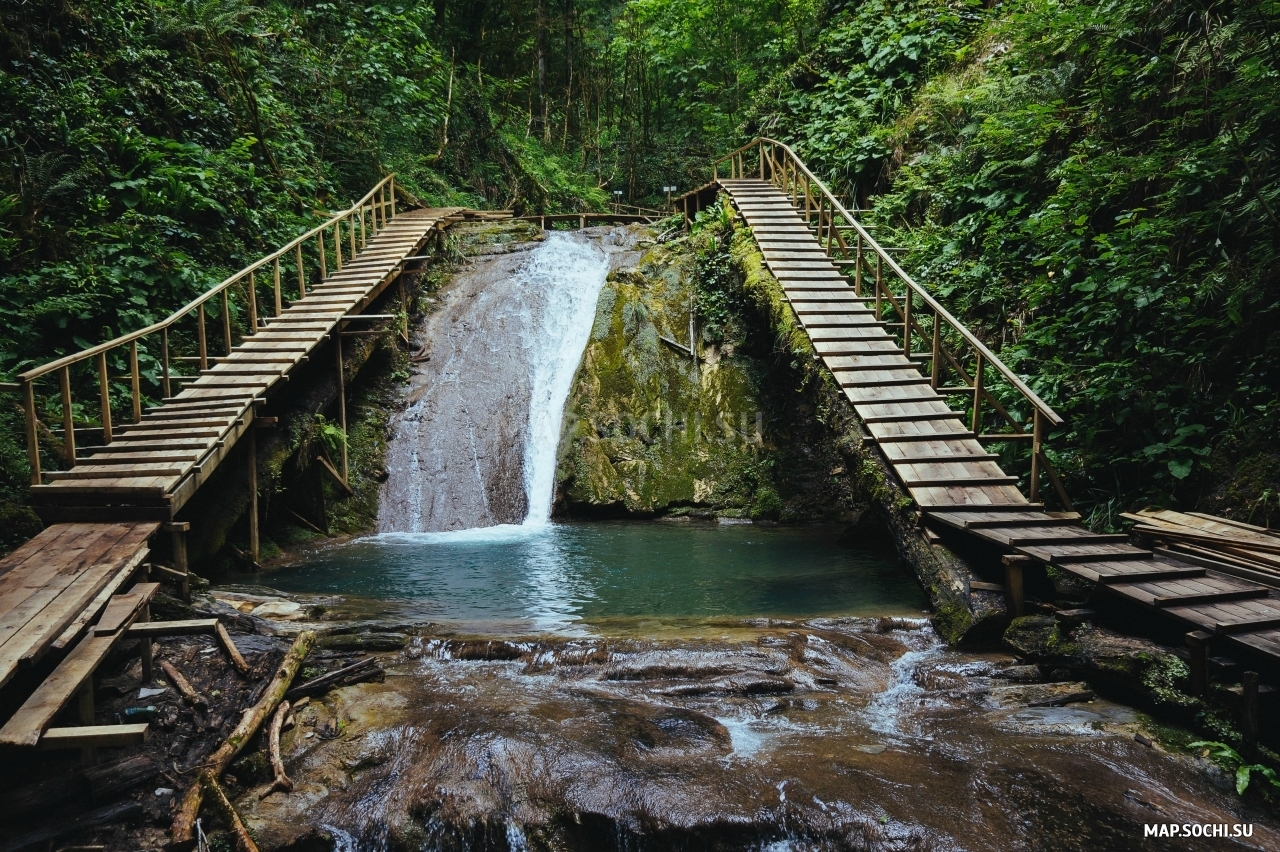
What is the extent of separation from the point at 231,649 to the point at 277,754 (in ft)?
3.70

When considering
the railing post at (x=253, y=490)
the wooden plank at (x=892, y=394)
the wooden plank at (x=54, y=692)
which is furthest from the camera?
the railing post at (x=253, y=490)

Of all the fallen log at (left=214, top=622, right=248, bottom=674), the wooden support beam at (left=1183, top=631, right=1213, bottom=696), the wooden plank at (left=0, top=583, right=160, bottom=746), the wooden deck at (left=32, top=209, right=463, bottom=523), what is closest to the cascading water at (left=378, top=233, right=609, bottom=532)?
the wooden deck at (left=32, top=209, right=463, bottom=523)

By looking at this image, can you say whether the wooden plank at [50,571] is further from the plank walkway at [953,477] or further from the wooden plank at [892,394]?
the wooden plank at [892,394]

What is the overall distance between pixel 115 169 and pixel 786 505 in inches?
427

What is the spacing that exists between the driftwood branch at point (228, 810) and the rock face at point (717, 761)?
A: 12cm


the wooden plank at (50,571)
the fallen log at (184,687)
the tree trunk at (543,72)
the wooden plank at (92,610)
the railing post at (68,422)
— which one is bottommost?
the fallen log at (184,687)

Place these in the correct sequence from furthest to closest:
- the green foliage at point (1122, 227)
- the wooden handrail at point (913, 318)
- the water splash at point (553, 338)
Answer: the water splash at point (553, 338), the wooden handrail at point (913, 318), the green foliage at point (1122, 227)

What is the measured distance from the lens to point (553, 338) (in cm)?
1476

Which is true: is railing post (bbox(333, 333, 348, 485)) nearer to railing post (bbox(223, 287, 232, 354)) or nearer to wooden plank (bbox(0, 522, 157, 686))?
railing post (bbox(223, 287, 232, 354))

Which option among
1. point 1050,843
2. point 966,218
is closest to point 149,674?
point 1050,843

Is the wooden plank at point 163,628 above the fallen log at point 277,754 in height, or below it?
above

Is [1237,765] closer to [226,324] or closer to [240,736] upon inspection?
[240,736]

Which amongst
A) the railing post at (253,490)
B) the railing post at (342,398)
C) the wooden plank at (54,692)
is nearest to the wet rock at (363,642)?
the wooden plank at (54,692)

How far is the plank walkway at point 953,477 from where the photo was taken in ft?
16.1
